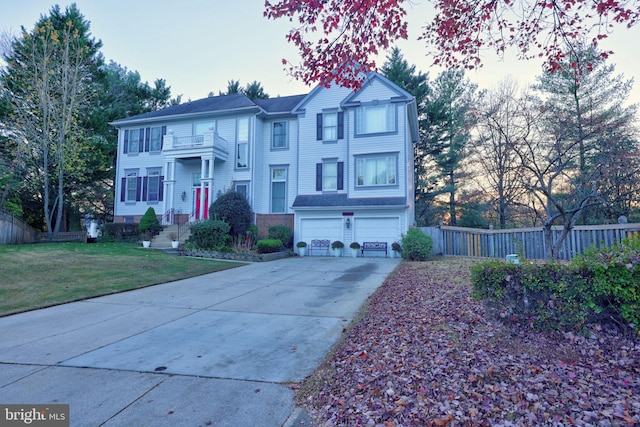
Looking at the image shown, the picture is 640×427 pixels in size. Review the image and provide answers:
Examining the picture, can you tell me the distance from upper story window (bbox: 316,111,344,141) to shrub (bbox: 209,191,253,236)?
5852mm

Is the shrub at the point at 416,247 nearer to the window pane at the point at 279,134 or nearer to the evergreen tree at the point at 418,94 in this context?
the window pane at the point at 279,134

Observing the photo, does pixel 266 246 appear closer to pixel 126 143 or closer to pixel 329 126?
pixel 329 126

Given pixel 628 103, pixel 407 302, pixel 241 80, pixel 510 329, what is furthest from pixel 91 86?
pixel 628 103

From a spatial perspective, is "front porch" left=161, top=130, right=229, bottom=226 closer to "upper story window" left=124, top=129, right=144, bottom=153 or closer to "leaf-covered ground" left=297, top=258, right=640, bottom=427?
"upper story window" left=124, top=129, right=144, bottom=153

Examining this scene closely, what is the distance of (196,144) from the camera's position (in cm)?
2028

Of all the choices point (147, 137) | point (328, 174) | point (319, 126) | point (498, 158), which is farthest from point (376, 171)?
point (147, 137)

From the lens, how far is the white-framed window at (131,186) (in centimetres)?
2281

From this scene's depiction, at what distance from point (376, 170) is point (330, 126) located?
3.90m

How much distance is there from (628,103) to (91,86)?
33430mm

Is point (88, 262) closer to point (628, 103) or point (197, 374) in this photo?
point (197, 374)

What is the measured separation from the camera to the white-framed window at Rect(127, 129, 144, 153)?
23.1m

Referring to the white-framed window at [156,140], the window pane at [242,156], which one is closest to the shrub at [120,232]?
the white-framed window at [156,140]

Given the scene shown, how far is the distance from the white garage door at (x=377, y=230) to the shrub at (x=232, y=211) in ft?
20.3

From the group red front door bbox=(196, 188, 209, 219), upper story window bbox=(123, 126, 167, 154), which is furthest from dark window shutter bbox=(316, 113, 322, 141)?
upper story window bbox=(123, 126, 167, 154)
